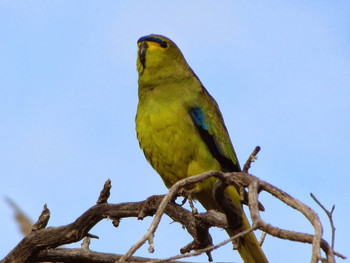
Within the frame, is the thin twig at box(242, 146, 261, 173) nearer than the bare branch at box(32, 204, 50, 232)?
Yes

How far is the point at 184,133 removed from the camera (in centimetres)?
549

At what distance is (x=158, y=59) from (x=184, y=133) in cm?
121

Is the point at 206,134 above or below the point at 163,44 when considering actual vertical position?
below

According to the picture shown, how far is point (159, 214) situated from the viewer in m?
3.16

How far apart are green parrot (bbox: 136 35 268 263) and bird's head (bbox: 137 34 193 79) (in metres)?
0.01

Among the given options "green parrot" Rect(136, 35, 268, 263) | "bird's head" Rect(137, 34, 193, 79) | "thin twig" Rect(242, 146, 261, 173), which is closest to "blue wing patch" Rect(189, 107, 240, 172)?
"green parrot" Rect(136, 35, 268, 263)

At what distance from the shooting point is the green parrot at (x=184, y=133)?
17.9 ft

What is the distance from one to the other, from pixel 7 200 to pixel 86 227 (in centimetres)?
97

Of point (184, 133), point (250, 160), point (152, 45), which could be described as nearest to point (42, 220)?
point (184, 133)

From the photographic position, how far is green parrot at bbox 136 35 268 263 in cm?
547

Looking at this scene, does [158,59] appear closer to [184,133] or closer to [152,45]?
[152,45]

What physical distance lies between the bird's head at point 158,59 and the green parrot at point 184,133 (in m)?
0.01

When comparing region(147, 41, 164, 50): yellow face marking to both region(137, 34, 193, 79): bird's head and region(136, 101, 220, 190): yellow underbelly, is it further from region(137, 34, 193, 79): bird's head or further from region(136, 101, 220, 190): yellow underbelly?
region(136, 101, 220, 190): yellow underbelly

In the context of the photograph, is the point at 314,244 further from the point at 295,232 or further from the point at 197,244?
the point at 197,244
